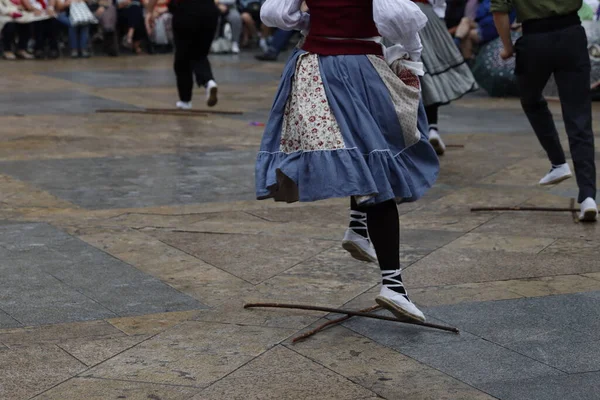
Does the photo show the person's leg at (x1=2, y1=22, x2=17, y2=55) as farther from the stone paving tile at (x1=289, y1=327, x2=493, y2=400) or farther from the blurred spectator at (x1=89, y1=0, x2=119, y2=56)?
the stone paving tile at (x1=289, y1=327, x2=493, y2=400)

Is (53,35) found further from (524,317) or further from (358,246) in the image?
(524,317)

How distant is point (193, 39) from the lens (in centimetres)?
1172

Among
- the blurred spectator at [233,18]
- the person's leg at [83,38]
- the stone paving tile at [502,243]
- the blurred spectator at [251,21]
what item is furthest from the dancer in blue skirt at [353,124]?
the blurred spectator at [251,21]

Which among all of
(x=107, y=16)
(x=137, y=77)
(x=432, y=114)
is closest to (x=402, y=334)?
(x=432, y=114)

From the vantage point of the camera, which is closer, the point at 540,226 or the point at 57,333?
the point at 57,333

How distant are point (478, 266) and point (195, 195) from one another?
2507mm

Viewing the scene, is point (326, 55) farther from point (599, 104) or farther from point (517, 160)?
point (599, 104)

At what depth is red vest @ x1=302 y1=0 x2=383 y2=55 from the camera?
486cm

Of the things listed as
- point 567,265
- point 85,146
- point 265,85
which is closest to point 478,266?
point 567,265

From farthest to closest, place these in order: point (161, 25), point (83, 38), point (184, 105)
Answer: point (161, 25) < point (83, 38) < point (184, 105)

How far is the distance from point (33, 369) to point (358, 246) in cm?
172

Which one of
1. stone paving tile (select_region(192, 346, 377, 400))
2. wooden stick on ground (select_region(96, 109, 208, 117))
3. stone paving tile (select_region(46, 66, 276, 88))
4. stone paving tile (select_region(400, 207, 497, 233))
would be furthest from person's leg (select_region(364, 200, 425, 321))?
stone paving tile (select_region(46, 66, 276, 88))

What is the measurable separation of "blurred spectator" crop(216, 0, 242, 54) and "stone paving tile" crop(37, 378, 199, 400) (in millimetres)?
16941

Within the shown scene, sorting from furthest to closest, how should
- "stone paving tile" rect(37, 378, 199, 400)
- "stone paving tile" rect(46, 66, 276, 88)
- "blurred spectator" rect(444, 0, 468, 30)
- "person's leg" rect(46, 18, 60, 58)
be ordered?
1. "person's leg" rect(46, 18, 60, 58)
2. "blurred spectator" rect(444, 0, 468, 30)
3. "stone paving tile" rect(46, 66, 276, 88)
4. "stone paving tile" rect(37, 378, 199, 400)
